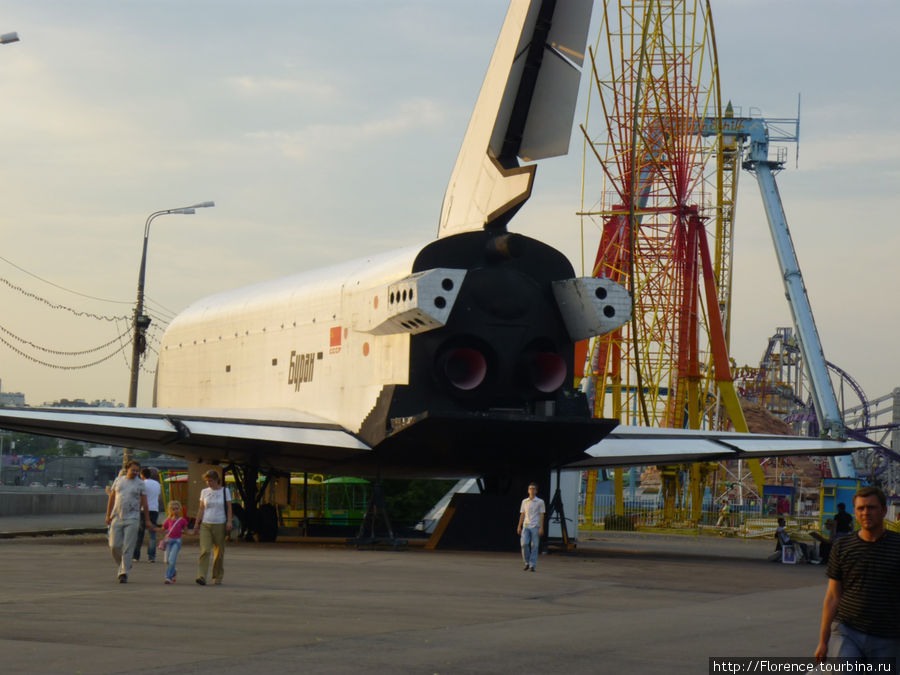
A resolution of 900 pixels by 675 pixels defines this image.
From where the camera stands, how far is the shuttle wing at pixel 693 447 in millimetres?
19875

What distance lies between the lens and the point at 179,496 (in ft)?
99.7

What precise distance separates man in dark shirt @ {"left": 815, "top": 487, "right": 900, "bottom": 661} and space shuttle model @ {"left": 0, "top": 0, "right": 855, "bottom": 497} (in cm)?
1137

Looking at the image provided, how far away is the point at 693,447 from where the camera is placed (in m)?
20.0

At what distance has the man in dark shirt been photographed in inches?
211

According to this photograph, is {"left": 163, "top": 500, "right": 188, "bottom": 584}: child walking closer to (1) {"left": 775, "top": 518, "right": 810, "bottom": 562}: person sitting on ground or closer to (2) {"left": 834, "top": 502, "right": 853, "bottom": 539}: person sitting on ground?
(1) {"left": 775, "top": 518, "right": 810, "bottom": 562}: person sitting on ground

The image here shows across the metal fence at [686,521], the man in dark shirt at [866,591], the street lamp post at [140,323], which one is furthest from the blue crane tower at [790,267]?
the man in dark shirt at [866,591]

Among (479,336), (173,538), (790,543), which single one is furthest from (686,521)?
(173,538)

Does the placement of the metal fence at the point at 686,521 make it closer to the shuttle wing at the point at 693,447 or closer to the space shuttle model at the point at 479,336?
the shuttle wing at the point at 693,447

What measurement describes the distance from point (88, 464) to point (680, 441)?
90.6m

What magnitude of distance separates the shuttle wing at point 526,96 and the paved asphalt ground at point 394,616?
5493 millimetres

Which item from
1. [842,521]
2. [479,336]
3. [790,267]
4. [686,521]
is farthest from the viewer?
[790,267]

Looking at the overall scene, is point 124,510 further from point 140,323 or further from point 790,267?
point 790,267

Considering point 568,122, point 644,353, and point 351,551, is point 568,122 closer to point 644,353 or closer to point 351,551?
point 351,551

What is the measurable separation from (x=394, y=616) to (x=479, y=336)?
815cm
